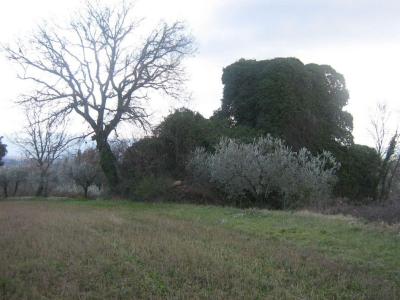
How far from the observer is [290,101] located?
3119cm

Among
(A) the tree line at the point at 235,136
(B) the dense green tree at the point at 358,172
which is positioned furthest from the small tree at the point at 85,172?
(B) the dense green tree at the point at 358,172

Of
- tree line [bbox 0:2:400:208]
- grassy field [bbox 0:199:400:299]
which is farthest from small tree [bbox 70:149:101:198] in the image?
grassy field [bbox 0:199:400:299]

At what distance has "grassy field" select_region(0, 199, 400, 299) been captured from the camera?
656 centimetres

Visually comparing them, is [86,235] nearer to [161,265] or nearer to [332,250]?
[161,265]

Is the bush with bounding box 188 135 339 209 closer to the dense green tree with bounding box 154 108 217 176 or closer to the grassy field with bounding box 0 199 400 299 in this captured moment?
the dense green tree with bounding box 154 108 217 176

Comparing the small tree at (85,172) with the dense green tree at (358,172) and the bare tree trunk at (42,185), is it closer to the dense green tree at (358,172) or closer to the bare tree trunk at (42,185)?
the bare tree trunk at (42,185)

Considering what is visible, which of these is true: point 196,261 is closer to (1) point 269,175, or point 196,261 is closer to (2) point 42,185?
(1) point 269,175

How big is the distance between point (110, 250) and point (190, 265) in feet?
6.70

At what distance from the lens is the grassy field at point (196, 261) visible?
6.56 meters

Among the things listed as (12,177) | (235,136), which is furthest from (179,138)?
(12,177)

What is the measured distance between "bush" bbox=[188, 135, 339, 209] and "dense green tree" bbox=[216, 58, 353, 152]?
7.46 m

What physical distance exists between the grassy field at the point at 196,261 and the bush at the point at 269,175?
28.5ft

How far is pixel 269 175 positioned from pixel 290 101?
10.9m

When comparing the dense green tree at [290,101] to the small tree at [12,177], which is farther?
the small tree at [12,177]
